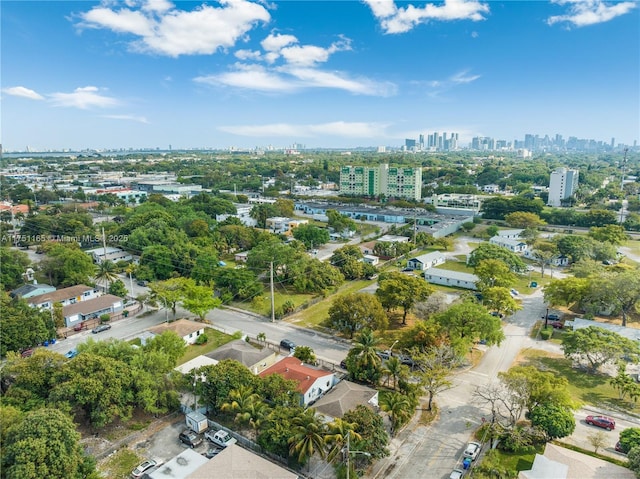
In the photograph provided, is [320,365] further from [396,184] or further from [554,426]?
[396,184]

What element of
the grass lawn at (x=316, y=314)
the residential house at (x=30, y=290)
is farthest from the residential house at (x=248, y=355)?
the residential house at (x=30, y=290)

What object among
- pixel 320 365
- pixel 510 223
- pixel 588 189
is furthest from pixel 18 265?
pixel 588 189

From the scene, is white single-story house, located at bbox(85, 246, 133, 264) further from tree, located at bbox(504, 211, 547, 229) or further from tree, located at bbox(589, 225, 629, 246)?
tree, located at bbox(589, 225, 629, 246)

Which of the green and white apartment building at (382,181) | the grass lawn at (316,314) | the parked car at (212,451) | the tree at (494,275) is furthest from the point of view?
the green and white apartment building at (382,181)

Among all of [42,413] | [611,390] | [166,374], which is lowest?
[611,390]

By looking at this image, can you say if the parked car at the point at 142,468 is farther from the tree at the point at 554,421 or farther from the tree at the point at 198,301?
the tree at the point at 554,421

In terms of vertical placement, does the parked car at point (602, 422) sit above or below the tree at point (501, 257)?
below

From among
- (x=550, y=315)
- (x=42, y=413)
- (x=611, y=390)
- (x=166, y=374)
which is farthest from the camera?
(x=550, y=315)
